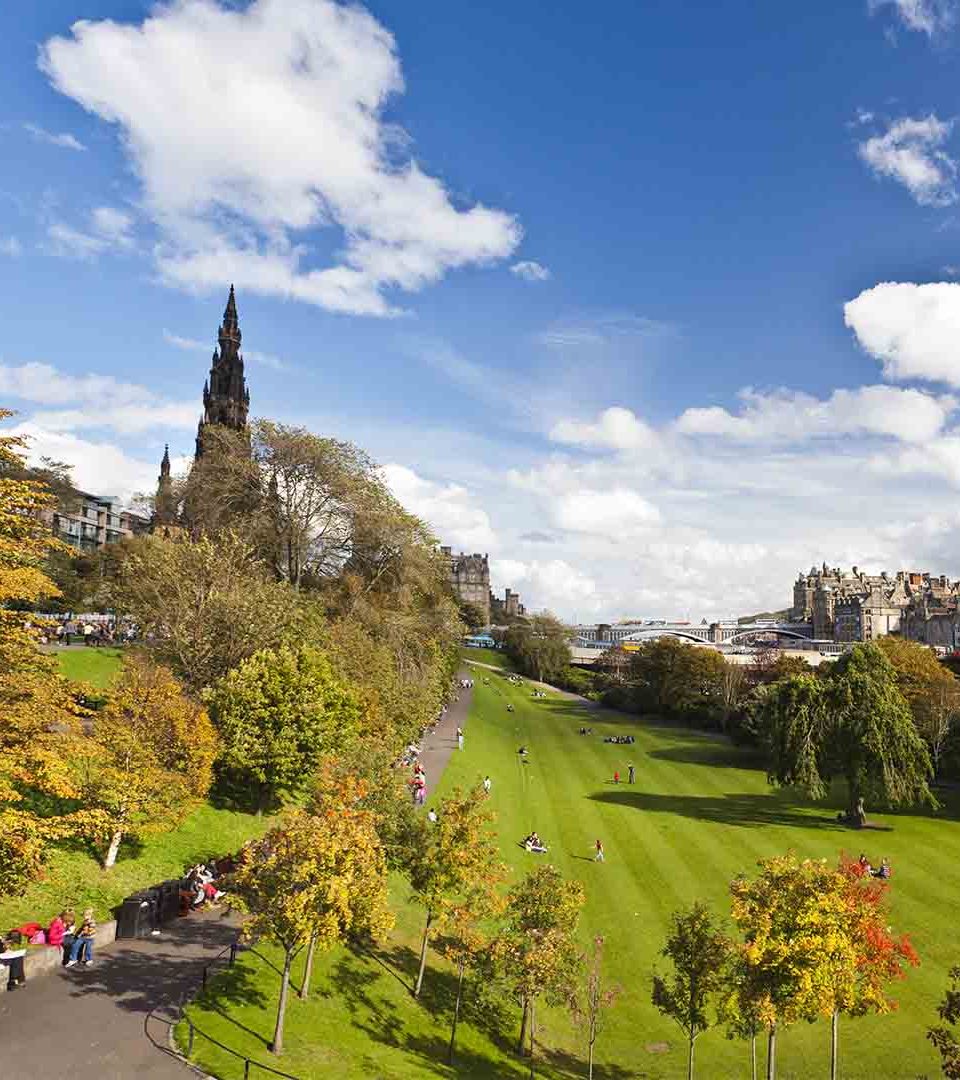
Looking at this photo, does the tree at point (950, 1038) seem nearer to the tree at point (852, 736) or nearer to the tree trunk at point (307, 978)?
the tree trunk at point (307, 978)

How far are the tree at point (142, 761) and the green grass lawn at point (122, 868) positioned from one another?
77cm

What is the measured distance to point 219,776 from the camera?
34.5 meters

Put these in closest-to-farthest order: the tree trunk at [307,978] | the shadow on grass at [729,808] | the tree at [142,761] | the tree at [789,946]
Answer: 1. the tree at [789,946]
2. the tree trunk at [307,978]
3. the tree at [142,761]
4. the shadow on grass at [729,808]

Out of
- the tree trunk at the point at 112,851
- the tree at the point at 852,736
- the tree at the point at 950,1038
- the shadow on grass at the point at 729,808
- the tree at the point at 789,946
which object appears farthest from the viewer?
the shadow on grass at the point at 729,808

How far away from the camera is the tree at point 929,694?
194ft

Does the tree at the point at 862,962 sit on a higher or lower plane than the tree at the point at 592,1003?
higher

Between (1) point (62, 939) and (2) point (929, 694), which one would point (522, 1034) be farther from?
(2) point (929, 694)

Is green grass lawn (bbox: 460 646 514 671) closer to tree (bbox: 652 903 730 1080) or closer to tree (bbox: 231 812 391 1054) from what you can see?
tree (bbox: 652 903 730 1080)

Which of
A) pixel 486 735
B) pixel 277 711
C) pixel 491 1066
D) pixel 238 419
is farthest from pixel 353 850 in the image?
pixel 238 419

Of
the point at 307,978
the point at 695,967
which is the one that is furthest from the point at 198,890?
the point at 695,967

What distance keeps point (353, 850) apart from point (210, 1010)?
17.8ft

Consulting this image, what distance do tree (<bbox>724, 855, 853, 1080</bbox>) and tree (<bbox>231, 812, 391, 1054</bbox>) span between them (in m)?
8.30

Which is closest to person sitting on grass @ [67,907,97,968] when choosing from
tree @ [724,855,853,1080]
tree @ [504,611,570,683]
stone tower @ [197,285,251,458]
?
tree @ [724,855,853,1080]

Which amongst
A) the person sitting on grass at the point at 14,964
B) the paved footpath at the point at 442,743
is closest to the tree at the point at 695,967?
the person sitting on grass at the point at 14,964
